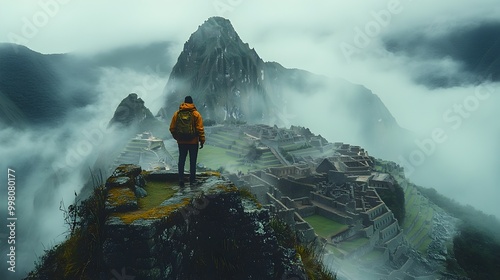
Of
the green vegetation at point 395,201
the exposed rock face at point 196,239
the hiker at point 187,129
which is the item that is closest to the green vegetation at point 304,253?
the exposed rock face at point 196,239

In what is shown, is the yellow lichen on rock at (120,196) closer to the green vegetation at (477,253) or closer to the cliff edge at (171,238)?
the cliff edge at (171,238)

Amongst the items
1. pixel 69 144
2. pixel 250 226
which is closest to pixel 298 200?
pixel 69 144

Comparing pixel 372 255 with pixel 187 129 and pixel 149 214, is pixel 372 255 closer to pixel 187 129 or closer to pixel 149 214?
pixel 187 129

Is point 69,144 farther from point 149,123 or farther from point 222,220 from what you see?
point 149,123

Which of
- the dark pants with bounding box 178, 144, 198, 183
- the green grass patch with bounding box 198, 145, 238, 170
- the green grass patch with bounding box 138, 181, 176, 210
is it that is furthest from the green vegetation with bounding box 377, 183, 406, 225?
the green grass patch with bounding box 138, 181, 176, 210

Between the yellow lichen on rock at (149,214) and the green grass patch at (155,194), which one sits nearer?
the yellow lichen on rock at (149,214)
